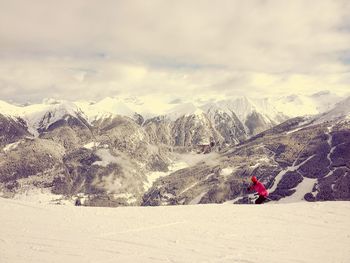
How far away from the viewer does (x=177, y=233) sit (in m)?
23.0

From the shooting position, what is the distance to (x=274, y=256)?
18.4m

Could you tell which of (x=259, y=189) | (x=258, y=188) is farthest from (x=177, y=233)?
(x=259, y=189)

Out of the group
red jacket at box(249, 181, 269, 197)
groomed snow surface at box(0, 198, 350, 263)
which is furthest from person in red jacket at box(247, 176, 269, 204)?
groomed snow surface at box(0, 198, 350, 263)

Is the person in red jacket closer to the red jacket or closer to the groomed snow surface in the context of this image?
the red jacket

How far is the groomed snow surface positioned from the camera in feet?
60.4

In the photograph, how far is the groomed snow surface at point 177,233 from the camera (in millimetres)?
18422

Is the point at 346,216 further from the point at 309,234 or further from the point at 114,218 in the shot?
the point at 114,218

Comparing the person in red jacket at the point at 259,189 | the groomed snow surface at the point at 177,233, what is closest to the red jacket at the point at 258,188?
the person in red jacket at the point at 259,189

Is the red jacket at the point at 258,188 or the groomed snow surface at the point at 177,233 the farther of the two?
the red jacket at the point at 258,188

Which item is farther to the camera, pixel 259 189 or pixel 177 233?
pixel 259 189

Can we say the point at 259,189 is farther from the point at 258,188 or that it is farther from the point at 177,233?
the point at 177,233

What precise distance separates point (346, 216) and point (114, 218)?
15.5 meters

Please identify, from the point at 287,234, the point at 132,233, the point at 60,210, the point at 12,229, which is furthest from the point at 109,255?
the point at 60,210

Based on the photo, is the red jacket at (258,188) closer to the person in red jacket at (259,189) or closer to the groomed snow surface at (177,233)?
the person in red jacket at (259,189)
